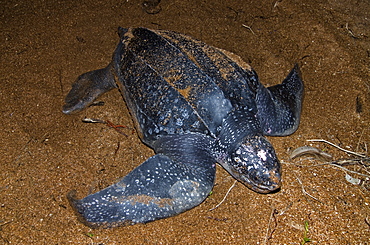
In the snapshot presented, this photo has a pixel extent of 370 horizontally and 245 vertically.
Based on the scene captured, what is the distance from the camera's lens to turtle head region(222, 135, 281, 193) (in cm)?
190

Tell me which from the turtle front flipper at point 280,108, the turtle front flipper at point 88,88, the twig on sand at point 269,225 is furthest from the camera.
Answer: the turtle front flipper at point 88,88

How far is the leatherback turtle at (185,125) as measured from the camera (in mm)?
1917

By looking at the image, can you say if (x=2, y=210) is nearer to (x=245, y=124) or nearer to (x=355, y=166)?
(x=245, y=124)

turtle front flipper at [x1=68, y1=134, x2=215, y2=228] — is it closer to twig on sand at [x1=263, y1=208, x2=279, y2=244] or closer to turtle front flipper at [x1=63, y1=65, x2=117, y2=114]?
twig on sand at [x1=263, y1=208, x2=279, y2=244]

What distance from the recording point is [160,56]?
227 centimetres

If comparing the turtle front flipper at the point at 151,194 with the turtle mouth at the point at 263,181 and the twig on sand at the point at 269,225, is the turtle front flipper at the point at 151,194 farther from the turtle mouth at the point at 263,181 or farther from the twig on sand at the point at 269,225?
the twig on sand at the point at 269,225

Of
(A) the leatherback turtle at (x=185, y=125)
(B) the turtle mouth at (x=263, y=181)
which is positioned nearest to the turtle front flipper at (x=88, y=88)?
(A) the leatherback turtle at (x=185, y=125)

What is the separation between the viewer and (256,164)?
6.33 ft

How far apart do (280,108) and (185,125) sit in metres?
0.83

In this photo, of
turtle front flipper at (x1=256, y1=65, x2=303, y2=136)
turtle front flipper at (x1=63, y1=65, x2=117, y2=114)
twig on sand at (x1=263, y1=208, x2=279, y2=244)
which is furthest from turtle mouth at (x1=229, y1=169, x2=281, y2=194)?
turtle front flipper at (x1=63, y1=65, x2=117, y2=114)

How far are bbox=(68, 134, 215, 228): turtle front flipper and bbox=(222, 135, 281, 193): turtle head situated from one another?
0.21 m

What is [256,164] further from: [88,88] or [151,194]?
[88,88]

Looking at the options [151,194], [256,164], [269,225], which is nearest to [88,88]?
[151,194]

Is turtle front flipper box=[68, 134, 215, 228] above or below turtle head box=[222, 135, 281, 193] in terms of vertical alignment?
below
